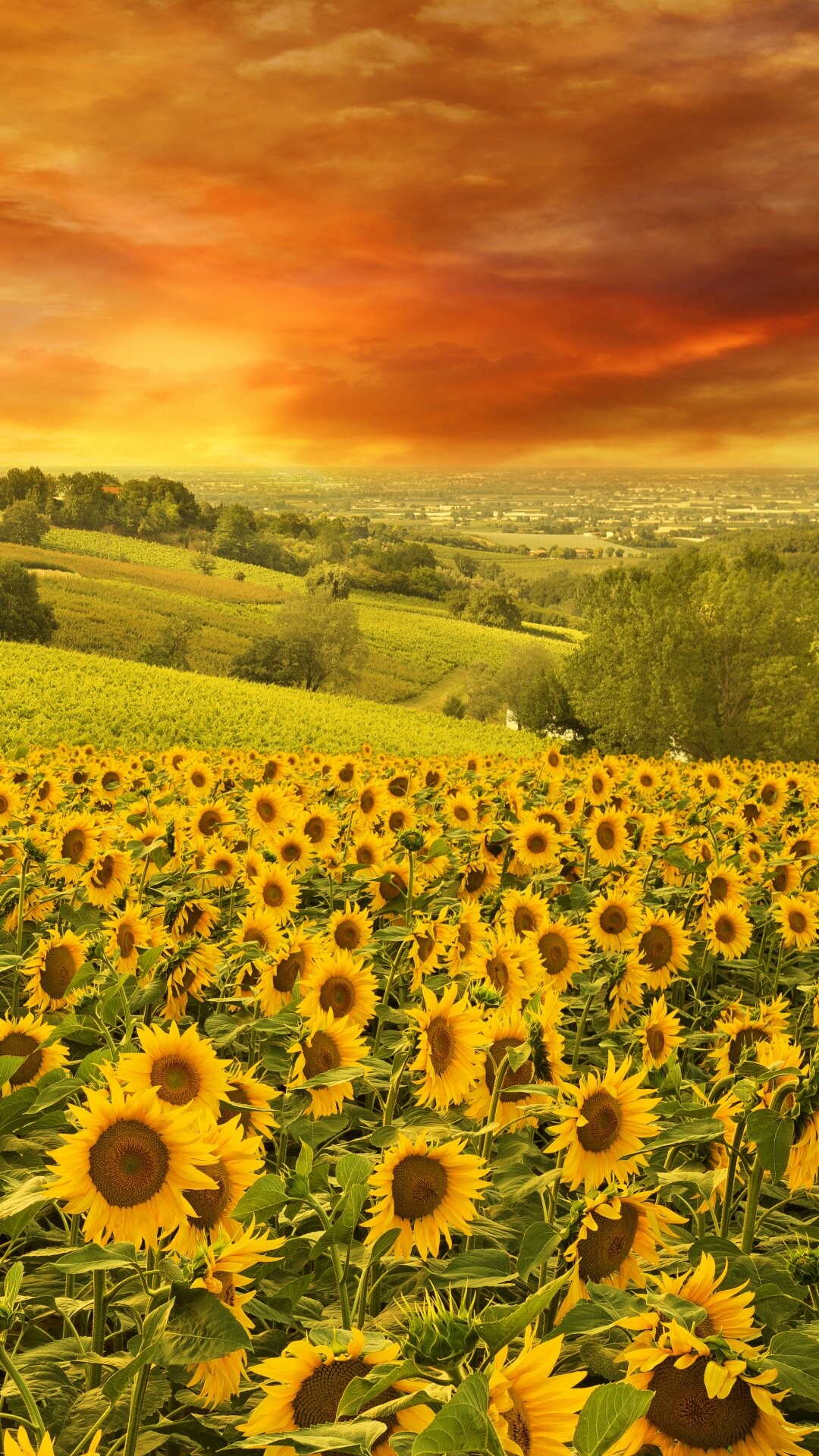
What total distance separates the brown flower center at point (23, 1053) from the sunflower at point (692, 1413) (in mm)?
1750

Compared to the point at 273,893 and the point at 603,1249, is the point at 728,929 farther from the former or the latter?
the point at 603,1249

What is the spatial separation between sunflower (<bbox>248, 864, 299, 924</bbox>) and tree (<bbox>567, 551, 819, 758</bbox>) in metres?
35.7

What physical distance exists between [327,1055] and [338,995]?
45 cm

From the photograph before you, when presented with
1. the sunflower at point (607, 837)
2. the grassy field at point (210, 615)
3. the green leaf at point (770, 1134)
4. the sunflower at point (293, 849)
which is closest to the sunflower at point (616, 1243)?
the green leaf at point (770, 1134)

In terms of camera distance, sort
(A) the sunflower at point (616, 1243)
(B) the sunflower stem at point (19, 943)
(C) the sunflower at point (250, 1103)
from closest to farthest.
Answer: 1. (A) the sunflower at point (616, 1243)
2. (C) the sunflower at point (250, 1103)
3. (B) the sunflower stem at point (19, 943)

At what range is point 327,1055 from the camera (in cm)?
284

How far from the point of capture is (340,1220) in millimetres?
1800

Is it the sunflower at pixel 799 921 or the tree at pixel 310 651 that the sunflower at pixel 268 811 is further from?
the tree at pixel 310 651

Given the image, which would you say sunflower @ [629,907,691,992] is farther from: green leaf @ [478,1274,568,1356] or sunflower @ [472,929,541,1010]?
green leaf @ [478,1274,568,1356]

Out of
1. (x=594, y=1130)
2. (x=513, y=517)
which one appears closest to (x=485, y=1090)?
(x=594, y=1130)

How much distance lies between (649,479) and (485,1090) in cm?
17240

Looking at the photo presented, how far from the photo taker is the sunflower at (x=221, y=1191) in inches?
73.2

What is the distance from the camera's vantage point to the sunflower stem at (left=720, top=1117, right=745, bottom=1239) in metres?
2.08

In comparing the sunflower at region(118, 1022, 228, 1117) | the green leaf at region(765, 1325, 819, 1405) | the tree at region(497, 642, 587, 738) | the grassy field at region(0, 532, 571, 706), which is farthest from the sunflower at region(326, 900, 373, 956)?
the grassy field at region(0, 532, 571, 706)
